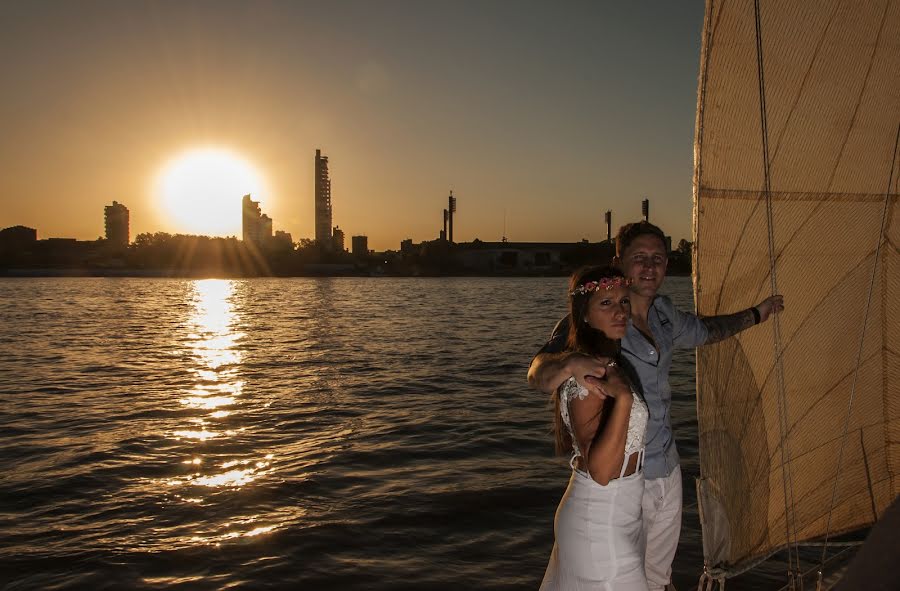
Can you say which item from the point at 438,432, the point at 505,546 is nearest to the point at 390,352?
the point at 438,432

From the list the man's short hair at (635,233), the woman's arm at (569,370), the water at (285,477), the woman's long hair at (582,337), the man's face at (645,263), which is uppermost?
the man's short hair at (635,233)

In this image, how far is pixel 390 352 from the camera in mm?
25719

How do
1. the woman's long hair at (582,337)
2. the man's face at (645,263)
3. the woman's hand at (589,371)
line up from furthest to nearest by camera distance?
the man's face at (645,263) → the woman's long hair at (582,337) → the woman's hand at (589,371)

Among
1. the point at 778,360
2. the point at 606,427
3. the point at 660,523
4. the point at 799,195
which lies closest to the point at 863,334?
the point at 778,360

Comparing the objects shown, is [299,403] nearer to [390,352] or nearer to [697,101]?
[390,352]

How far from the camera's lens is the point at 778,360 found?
4055 mm

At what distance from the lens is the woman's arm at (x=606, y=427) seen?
3006mm

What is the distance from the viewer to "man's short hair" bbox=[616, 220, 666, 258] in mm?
4129

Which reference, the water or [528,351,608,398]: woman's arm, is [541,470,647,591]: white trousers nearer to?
[528,351,608,398]: woman's arm

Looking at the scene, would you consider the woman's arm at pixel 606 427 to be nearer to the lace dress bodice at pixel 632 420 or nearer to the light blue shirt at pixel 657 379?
the lace dress bodice at pixel 632 420

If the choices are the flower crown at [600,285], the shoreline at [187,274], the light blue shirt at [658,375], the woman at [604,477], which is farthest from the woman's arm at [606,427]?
the shoreline at [187,274]

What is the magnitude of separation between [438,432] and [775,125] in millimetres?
9716

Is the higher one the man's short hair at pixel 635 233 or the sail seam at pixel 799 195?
the sail seam at pixel 799 195

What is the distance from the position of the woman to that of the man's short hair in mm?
936
